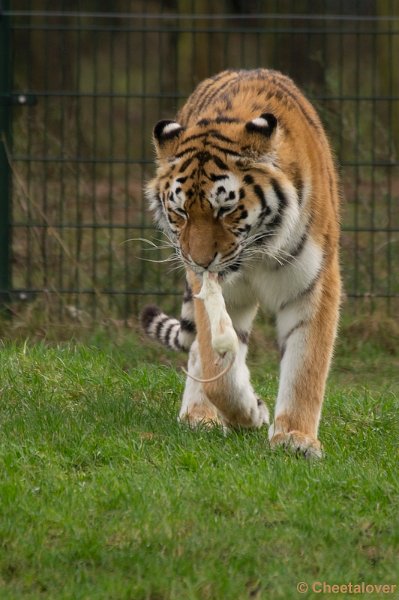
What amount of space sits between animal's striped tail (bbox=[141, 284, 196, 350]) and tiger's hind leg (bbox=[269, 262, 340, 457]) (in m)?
0.92

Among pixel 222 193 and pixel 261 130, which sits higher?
pixel 261 130

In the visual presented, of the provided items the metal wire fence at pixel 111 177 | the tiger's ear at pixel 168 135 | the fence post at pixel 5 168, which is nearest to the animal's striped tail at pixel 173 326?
the metal wire fence at pixel 111 177

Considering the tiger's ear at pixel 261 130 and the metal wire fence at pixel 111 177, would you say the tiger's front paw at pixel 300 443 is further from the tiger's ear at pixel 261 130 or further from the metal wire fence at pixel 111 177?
the metal wire fence at pixel 111 177

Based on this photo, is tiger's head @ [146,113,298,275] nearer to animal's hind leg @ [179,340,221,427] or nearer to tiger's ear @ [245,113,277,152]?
tiger's ear @ [245,113,277,152]

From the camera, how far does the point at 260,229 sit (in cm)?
531

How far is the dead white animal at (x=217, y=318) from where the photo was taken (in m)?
5.14

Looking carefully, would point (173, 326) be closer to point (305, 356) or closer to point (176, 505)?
point (305, 356)

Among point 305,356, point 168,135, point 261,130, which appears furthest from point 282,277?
point 168,135

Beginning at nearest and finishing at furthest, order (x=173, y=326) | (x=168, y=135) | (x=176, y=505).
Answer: (x=176, y=505) → (x=168, y=135) → (x=173, y=326)

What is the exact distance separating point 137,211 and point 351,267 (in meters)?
3.41

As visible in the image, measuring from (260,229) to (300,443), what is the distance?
0.88 meters

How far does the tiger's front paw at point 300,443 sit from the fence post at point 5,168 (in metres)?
3.67

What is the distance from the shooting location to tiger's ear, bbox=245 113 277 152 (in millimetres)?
5242

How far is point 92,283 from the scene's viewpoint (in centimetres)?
891
